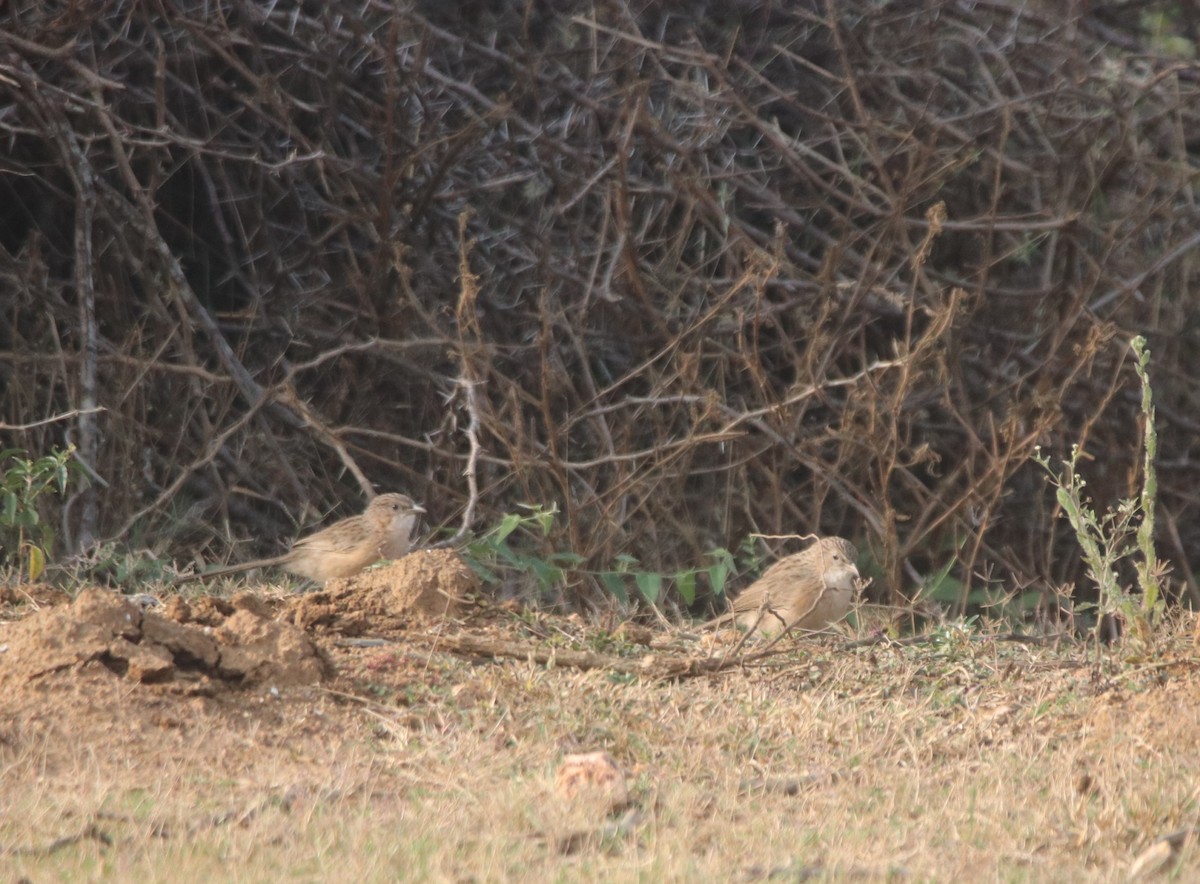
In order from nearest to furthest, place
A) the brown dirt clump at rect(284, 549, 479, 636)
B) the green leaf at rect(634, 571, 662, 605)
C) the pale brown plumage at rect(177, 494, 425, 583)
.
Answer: the brown dirt clump at rect(284, 549, 479, 636)
the green leaf at rect(634, 571, 662, 605)
the pale brown plumage at rect(177, 494, 425, 583)

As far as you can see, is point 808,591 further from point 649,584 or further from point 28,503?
point 28,503

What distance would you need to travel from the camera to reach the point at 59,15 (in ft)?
30.2

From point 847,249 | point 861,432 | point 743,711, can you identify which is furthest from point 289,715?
point 847,249

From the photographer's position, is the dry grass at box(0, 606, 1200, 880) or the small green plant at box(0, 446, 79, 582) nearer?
the dry grass at box(0, 606, 1200, 880)

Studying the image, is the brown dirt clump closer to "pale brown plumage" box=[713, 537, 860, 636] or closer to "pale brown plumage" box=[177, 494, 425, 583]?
"pale brown plumage" box=[713, 537, 860, 636]

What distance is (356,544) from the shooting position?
27.0 feet

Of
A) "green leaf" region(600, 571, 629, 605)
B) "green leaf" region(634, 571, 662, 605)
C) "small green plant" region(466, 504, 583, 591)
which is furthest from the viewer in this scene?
"green leaf" region(600, 571, 629, 605)

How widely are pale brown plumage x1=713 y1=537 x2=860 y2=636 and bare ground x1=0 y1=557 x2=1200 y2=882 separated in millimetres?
886

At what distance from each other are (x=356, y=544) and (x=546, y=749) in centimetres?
336

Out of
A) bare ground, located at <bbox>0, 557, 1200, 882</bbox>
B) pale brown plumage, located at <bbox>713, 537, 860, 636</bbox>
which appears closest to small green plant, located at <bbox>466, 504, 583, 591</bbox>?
pale brown plumage, located at <bbox>713, 537, 860, 636</bbox>

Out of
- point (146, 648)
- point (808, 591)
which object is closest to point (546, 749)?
point (146, 648)

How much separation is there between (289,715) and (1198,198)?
276 inches

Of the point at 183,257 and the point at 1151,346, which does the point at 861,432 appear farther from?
the point at 183,257

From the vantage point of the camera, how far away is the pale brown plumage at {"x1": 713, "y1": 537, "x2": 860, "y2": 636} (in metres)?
7.44
